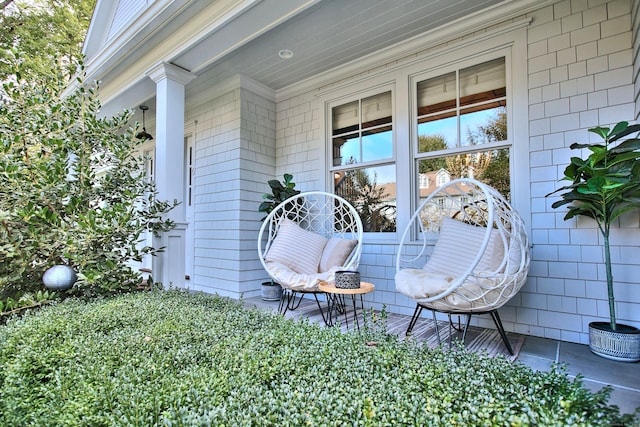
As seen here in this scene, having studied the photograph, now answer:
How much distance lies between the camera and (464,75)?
10.5ft

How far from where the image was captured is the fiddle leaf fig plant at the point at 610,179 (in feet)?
6.59

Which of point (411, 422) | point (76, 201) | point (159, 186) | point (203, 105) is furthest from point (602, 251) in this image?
point (203, 105)

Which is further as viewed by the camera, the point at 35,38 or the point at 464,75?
the point at 35,38

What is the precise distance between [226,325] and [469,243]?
2.06 metres

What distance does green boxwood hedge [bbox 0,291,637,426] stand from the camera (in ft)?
2.80

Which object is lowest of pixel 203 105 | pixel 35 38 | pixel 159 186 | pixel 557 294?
pixel 557 294

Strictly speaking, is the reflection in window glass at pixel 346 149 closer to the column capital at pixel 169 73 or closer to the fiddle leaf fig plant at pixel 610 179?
the column capital at pixel 169 73

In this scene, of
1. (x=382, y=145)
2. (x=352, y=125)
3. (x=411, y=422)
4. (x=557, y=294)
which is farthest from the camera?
(x=352, y=125)

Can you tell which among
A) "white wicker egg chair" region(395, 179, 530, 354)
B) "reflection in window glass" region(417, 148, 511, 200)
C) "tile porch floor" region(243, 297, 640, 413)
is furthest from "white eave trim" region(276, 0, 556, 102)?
"tile porch floor" region(243, 297, 640, 413)

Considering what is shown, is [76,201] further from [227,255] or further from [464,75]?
[464,75]

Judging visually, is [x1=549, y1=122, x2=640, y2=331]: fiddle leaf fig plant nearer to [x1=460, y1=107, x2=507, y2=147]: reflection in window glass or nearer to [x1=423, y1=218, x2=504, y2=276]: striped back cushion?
[x1=423, y1=218, x2=504, y2=276]: striped back cushion

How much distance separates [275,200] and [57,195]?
2.19 meters

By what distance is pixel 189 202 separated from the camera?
5.17 meters

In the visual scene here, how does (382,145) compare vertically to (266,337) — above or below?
above
